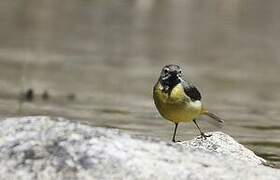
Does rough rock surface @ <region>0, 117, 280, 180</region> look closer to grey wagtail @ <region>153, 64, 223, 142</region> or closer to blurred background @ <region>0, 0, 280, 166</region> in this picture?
grey wagtail @ <region>153, 64, 223, 142</region>

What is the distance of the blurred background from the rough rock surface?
229 cm

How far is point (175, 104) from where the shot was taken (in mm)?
7062

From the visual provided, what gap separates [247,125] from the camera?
10852mm

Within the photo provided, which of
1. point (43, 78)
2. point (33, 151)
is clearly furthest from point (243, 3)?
point (33, 151)

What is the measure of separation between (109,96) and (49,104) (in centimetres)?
124

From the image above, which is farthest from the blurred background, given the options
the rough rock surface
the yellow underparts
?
the rough rock surface

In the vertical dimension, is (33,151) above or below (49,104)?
above

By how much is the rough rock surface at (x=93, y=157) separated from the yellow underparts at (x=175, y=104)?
4.79ft

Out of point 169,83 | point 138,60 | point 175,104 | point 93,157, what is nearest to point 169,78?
point 169,83

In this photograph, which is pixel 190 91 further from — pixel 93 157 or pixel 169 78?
pixel 93 157

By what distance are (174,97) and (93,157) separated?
1873 millimetres

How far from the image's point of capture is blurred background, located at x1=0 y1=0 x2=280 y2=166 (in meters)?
11.0

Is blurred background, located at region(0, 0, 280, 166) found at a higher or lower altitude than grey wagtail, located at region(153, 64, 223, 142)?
lower

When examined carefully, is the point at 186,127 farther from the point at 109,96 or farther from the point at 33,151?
the point at 33,151
